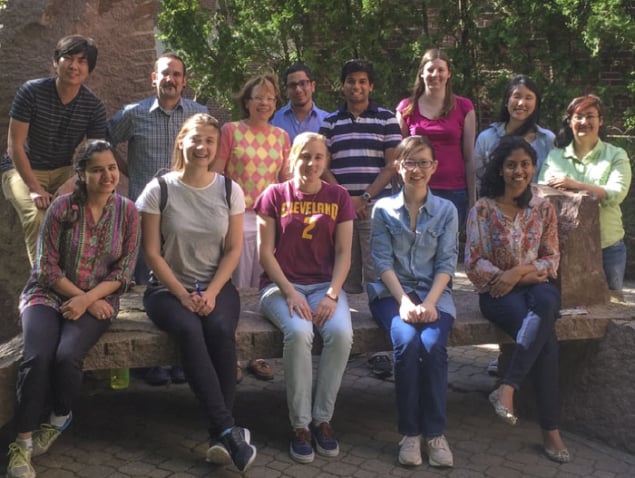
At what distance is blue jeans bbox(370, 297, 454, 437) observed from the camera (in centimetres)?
472

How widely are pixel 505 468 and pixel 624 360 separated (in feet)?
3.19

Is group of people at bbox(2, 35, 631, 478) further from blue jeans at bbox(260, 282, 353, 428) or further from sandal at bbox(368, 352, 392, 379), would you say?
sandal at bbox(368, 352, 392, 379)

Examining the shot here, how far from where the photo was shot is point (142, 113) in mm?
5738

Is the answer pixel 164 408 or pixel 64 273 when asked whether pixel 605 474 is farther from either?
pixel 64 273

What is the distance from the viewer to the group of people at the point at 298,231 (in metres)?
4.62

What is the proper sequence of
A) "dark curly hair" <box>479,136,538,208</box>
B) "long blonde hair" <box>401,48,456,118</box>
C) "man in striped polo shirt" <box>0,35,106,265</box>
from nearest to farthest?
"dark curly hair" <box>479,136,538,208</box>, "man in striped polo shirt" <box>0,35,106,265</box>, "long blonde hair" <box>401,48,456,118</box>

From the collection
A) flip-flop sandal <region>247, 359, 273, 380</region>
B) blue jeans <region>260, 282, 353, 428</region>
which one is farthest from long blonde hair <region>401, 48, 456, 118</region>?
flip-flop sandal <region>247, 359, 273, 380</region>

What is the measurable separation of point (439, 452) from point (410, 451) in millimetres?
141

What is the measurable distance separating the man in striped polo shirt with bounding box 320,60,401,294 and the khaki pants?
5.03ft

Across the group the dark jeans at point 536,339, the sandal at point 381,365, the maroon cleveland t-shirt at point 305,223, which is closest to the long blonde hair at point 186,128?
the maroon cleveland t-shirt at point 305,223

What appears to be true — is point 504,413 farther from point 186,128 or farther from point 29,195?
point 29,195

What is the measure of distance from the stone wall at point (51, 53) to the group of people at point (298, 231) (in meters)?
0.92

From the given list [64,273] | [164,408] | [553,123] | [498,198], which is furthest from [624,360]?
[553,123]

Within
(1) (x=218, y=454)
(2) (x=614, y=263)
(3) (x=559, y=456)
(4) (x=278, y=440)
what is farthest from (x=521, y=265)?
(1) (x=218, y=454)
